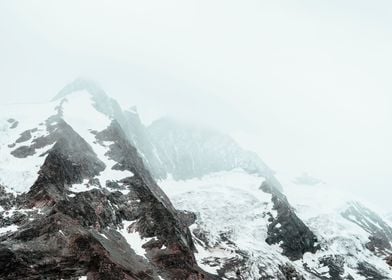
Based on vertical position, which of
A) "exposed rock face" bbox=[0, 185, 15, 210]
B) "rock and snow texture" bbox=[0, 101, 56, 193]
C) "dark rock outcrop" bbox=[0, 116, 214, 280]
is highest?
"rock and snow texture" bbox=[0, 101, 56, 193]

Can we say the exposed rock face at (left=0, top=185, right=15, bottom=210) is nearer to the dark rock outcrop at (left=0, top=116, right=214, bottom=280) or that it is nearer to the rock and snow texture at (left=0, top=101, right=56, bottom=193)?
the dark rock outcrop at (left=0, top=116, right=214, bottom=280)

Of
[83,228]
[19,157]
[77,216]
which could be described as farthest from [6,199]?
[19,157]

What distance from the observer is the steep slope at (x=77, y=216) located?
345 feet

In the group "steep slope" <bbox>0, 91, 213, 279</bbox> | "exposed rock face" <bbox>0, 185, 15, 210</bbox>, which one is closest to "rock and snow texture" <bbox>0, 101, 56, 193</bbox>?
"steep slope" <bbox>0, 91, 213, 279</bbox>

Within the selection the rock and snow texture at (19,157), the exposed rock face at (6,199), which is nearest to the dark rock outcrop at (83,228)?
the exposed rock face at (6,199)

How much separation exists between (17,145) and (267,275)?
4157 inches

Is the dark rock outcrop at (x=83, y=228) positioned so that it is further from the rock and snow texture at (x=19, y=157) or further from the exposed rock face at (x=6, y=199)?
the rock and snow texture at (x=19, y=157)

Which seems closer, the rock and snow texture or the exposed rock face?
the exposed rock face

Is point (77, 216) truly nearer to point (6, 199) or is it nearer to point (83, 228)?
point (83, 228)

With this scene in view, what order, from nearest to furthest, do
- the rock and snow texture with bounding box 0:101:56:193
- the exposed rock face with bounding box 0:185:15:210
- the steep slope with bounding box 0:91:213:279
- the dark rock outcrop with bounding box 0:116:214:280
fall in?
the dark rock outcrop with bounding box 0:116:214:280 < the steep slope with bounding box 0:91:213:279 < the exposed rock face with bounding box 0:185:15:210 < the rock and snow texture with bounding box 0:101:56:193

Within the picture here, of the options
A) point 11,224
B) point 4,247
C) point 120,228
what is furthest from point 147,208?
point 4,247

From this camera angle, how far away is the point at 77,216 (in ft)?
428

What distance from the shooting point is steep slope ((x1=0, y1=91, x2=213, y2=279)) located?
105 metres

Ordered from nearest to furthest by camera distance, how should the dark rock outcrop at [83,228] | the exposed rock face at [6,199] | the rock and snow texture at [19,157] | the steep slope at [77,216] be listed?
the dark rock outcrop at [83,228], the steep slope at [77,216], the exposed rock face at [6,199], the rock and snow texture at [19,157]
